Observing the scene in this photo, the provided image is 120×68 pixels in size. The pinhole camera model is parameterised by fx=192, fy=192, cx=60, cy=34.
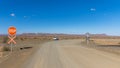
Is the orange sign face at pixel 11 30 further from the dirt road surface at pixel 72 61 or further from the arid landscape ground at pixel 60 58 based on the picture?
the dirt road surface at pixel 72 61

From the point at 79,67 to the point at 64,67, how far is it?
0.87 metres

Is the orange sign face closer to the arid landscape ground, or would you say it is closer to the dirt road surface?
the arid landscape ground

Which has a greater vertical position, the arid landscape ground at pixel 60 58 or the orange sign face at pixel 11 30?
the orange sign face at pixel 11 30

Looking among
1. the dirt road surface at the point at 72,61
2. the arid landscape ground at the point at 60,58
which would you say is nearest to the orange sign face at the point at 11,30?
the arid landscape ground at the point at 60,58

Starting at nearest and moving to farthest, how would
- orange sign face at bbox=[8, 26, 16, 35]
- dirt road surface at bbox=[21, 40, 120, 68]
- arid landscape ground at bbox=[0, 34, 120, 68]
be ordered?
1. dirt road surface at bbox=[21, 40, 120, 68]
2. arid landscape ground at bbox=[0, 34, 120, 68]
3. orange sign face at bbox=[8, 26, 16, 35]

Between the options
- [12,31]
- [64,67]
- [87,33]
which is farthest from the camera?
[87,33]

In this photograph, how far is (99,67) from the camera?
1095 centimetres

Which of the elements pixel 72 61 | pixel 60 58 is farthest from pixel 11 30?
pixel 72 61

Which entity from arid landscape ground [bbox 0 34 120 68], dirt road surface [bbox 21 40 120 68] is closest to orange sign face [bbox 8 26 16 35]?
arid landscape ground [bbox 0 34 120 68]

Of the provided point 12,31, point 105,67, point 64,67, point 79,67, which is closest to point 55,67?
point 64,67

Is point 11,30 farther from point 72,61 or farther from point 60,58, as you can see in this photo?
point 72,61

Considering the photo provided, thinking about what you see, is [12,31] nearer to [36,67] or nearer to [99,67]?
[36,67]

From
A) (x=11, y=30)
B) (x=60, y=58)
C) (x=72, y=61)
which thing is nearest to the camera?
(x=72, y=61)

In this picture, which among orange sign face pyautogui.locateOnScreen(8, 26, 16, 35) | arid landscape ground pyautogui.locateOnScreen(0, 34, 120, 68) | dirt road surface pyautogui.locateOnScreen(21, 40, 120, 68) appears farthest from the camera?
orange sign face pyautogui.locateOnScreen(8, 26, 16, 35)
